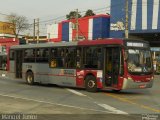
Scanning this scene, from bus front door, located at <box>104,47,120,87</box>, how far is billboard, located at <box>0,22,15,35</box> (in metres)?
87.8

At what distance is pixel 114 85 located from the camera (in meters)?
20.5

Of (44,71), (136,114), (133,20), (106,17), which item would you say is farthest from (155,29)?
(136,114)

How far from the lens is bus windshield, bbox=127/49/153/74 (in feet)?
66.0

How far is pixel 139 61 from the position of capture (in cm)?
2042

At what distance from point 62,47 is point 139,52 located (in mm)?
4850

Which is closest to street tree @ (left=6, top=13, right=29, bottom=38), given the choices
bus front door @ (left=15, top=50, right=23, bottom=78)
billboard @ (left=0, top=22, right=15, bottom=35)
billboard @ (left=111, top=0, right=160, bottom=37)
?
billboard @ (left=0, top=22, right=15, bottom=35)

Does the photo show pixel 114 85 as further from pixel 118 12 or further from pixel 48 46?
pixel 118 12

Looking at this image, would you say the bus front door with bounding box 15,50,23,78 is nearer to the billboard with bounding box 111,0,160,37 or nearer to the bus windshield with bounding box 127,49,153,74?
the bus windshield with bounding box 127,49,153,74

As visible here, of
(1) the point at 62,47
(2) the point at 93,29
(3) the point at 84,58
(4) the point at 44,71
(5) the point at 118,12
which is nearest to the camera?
(3) the point at 84,58

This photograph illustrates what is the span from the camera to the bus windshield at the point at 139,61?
66.0ft

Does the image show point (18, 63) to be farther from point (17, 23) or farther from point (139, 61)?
point (17, 23)

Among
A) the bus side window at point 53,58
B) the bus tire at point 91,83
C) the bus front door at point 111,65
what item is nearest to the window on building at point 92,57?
the bus front door at point 111,65

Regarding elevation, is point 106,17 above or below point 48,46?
above

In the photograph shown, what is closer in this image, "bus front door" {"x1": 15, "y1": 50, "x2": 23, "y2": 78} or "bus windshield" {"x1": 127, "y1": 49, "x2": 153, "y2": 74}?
"bus windshield" {"x1": 127, "y1": 49, "x2": 153, "y2": 74}
